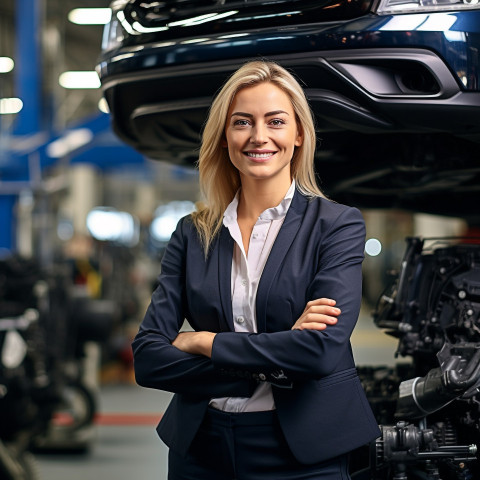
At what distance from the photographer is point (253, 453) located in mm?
1681

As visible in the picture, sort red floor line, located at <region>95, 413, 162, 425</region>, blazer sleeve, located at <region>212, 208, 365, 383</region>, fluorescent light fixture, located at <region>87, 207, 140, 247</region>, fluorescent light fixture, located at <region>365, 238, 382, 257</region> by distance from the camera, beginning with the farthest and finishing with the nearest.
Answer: fluorescent light fixture, located at <region>87, 207, 140, 247</region>
fluorescent light fixture, located at <region>365, 238, 382, 257</region>
red floor line, located at <region>95, 413, 162, 425</region>
blazer sleeve, located at <region>212, 208, 365, 383</region>

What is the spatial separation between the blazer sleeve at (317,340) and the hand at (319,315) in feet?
0.05

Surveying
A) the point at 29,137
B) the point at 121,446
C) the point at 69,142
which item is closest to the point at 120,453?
the point at 121,446

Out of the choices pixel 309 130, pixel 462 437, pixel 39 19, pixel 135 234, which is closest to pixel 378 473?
pixel 462 437

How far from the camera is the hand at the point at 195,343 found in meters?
1.68

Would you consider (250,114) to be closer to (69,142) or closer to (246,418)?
(246,418)

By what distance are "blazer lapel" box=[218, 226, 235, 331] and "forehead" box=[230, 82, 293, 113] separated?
1.00 feet

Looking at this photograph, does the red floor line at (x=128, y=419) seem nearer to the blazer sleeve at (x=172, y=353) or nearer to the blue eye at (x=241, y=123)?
the blazer sleeve at (x=172, y=353)

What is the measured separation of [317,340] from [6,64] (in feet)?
51.8

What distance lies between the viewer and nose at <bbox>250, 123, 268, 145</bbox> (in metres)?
1.74

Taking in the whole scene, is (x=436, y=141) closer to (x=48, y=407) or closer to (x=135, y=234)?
(x=48, y=407)

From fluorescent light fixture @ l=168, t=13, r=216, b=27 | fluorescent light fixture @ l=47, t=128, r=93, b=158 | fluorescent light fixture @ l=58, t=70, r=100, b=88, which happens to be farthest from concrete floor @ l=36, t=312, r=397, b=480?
fluorescent light fixture @ l=58, t=70, r=100, b=88

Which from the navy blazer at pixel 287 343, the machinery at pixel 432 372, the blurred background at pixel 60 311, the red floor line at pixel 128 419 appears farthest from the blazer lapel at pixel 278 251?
the red floor line at pixel 128 419

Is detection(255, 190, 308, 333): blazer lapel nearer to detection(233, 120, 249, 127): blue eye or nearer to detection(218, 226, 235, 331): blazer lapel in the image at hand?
detection(218, 226, 235, 331): blazer lapel
